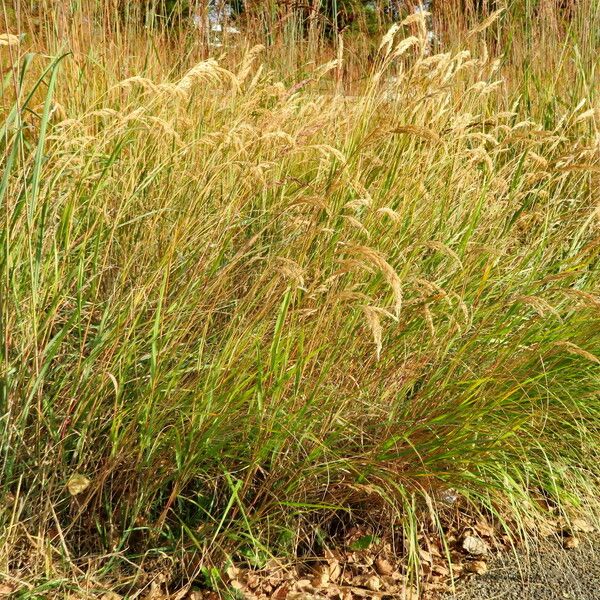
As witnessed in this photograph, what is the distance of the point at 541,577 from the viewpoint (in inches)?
99.0

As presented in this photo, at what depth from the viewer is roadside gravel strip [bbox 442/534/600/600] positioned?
8.02 feet

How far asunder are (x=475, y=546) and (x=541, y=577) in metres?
0.22

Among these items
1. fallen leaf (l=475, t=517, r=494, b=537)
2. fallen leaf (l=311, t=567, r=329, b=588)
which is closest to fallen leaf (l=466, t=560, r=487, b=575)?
fallen leaf (l=475, t=517, r=494, b=537)

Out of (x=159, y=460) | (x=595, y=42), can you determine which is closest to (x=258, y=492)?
(x=159, y=460)

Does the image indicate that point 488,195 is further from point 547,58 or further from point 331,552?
point 547,58

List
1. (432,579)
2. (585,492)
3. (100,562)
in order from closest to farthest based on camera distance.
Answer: (100,562), (432,579), (585,492)

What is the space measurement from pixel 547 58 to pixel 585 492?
125 inches

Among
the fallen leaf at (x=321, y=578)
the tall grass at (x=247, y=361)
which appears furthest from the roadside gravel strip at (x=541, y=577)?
the fallen leaf at (x=321, y=578)

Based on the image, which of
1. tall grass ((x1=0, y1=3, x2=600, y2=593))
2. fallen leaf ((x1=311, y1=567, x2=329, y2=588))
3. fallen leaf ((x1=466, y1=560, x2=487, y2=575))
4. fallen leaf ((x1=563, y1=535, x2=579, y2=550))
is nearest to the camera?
tall grass ((x1=0, y1=3, x2=600, y2=593))

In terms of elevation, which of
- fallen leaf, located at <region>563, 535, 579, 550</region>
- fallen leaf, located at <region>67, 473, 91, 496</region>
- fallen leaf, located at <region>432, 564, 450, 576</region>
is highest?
fallen leaf, located at <region>67, 473, 91, 496</region>

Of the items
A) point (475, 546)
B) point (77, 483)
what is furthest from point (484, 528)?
point (77, 483)

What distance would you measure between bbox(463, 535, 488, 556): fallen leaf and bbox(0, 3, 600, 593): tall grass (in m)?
0.14

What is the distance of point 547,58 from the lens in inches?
203

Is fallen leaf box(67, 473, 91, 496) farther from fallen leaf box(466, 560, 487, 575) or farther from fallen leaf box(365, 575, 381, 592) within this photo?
fallen leaf box(466, 560, 487, 575)
